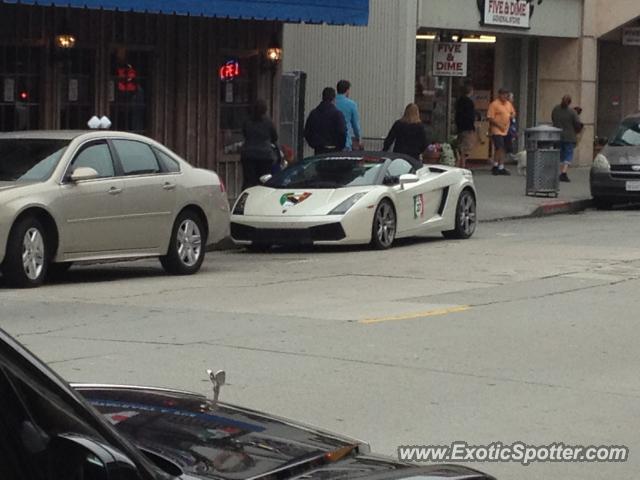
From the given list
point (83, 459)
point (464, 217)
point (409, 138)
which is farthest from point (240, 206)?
point (83, 459)

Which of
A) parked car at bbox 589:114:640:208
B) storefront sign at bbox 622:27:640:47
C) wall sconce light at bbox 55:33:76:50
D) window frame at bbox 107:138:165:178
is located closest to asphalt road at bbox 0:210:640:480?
window frame at bbox 107:138:165:178

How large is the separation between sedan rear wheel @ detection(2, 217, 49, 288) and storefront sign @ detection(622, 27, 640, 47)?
23835 millimetres

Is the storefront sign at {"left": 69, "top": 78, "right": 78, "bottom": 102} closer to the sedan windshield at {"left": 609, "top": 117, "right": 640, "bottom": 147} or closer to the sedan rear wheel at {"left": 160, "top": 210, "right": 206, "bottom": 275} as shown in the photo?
the sedan rear wheel at {"left": 160, "top": 210, "right": 206, "bottom": 275}

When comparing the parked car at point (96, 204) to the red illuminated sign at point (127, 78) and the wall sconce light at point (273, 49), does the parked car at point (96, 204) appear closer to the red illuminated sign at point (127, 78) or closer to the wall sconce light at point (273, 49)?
the red illuminated sign at point (127, 78)

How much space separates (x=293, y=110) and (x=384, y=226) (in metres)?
5.83

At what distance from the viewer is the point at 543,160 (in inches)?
1033

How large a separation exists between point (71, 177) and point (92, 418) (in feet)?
37.4

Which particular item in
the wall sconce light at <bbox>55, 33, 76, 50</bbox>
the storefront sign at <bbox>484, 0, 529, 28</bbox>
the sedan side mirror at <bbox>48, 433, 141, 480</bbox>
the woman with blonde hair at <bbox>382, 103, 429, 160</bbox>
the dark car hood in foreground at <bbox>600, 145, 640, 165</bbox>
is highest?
the storefront sign at <bbox>484, 0, 529, 28</bbox>

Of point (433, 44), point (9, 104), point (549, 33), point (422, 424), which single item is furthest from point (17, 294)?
point (549, 33)

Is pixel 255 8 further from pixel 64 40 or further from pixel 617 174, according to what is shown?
pixel 617 174

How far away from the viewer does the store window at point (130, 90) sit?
72.3 feet

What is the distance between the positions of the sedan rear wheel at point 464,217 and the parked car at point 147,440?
15.8 metres

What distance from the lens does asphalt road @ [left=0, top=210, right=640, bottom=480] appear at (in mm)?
8086

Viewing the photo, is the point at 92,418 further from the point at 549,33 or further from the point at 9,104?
the point at 549,33
